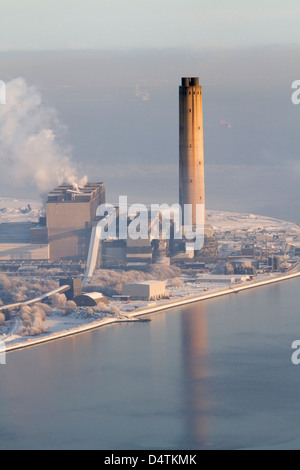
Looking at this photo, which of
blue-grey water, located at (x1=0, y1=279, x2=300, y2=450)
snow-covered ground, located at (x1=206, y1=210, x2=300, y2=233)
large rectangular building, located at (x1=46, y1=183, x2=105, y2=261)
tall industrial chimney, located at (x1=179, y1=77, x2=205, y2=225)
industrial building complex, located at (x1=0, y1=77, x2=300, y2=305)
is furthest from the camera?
snow-covered ground, located at (x1=206, y1=210, x2=300, y2=233)

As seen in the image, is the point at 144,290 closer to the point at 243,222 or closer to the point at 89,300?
the point at 89,300

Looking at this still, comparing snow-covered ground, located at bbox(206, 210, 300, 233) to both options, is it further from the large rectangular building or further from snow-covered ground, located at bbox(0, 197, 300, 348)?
the large rectangular building

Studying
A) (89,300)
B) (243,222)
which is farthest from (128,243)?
(243,222)

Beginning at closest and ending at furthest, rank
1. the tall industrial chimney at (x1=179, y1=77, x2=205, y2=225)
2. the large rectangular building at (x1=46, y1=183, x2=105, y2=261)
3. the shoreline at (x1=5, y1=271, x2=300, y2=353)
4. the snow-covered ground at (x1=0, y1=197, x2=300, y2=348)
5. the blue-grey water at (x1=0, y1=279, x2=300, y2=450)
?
the blue-grey water at (x1=0, y1=279, x2=300, y2=450) < the shoreline at (x1=5, y1=271, x2=300, y2=353) < the snow-covered ground at (x1=0, y1=197, x2=300, y2=348) < the large rectangular building at (x1=46, y1=183, x2=105, y2=261) < the tall industrial chimney at (x1=179, y1=77, x2=205, y2=225)

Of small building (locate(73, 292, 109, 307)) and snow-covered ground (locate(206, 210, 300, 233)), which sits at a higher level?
snow-covered ground (locate(206, 210, 300, 233))

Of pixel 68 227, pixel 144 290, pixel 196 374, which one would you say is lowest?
pixel 196 374

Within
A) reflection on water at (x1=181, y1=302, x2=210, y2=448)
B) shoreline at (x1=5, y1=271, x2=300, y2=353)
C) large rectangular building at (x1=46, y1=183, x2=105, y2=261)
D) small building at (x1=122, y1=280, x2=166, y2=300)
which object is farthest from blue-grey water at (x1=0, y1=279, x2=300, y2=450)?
large rectangular building at (x1=46, y1=183, x2=105, y2=261)
